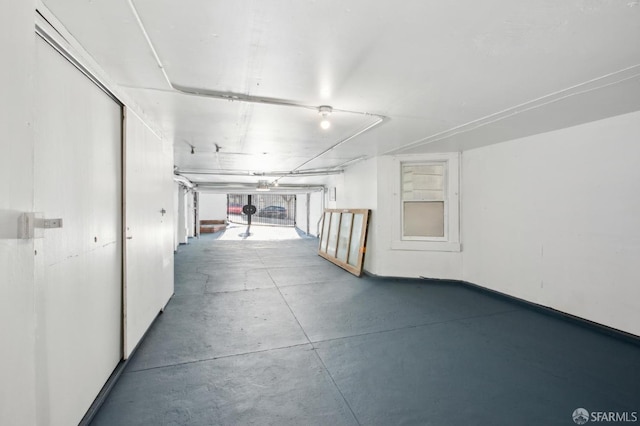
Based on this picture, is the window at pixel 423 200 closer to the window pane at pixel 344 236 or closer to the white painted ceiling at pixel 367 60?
the window pane at pixel 344 236

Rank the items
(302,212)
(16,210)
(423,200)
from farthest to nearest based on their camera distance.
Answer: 1. (302,212)
2. (423,200)
3. (16,210)

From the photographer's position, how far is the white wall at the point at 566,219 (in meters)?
2.55

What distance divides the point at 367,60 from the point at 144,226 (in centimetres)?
235

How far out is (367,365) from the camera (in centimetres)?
216

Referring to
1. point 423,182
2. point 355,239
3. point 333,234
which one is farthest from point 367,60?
point 333,234

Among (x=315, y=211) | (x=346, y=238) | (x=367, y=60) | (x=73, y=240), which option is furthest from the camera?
(x=315, y=211)

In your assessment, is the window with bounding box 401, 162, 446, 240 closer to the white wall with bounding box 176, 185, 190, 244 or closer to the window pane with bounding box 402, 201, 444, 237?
the window pane with bounding box 402, 201, 444, 237

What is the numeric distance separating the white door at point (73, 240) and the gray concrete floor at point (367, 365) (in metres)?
0.40

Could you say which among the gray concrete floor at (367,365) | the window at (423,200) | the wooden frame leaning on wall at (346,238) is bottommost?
the gray concrete floor at (367,365)

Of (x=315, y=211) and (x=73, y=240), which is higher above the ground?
(x=315, y=211)

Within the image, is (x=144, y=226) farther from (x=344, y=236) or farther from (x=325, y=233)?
(x=325, y=233)

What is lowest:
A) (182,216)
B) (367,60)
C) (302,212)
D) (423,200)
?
(182,216)

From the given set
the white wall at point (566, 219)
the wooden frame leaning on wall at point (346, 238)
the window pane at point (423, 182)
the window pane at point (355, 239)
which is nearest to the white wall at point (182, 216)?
the wooden frame leaning on wall at point (346, 238)

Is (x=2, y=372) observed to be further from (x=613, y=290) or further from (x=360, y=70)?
(x=613, y=290)
